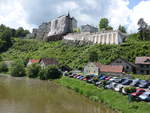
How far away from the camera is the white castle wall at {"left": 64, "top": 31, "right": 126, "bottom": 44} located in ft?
323

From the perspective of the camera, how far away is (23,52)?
12756 cm

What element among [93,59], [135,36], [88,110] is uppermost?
[135,36]

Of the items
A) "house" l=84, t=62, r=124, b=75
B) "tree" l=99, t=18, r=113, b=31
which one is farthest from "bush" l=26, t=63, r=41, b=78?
"tree" l=99, t=18, r=113, b=31

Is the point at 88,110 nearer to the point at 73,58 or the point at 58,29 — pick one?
the point at 73,58

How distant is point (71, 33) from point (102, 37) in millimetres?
27506

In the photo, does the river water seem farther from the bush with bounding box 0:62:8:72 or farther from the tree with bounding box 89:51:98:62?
the bush with bounding box 0:62:8:72

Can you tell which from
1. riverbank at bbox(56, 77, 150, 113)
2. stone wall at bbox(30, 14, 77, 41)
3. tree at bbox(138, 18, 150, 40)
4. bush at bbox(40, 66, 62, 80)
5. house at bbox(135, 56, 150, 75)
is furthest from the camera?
stone wall at bbox(30, 14, 77, 41)

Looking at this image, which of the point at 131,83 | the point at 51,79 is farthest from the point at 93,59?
the point at 131,83

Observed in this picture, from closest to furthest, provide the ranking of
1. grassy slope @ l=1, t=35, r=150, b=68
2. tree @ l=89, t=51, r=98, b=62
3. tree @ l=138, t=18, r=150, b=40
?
grassy slope @ l=1, t=35, r=150, b=68 < tree @ l=89, t=51, r=98, b=62 < tree @ l=138, t=18, r=150, b=40

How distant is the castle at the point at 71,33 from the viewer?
10094 cm

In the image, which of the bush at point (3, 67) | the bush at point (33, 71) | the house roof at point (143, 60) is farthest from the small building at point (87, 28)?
the house roof at point (143, 60)

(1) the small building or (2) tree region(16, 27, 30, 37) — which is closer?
(1) the small building

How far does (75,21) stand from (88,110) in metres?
122

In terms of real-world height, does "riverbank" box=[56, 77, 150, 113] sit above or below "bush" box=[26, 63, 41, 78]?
below
